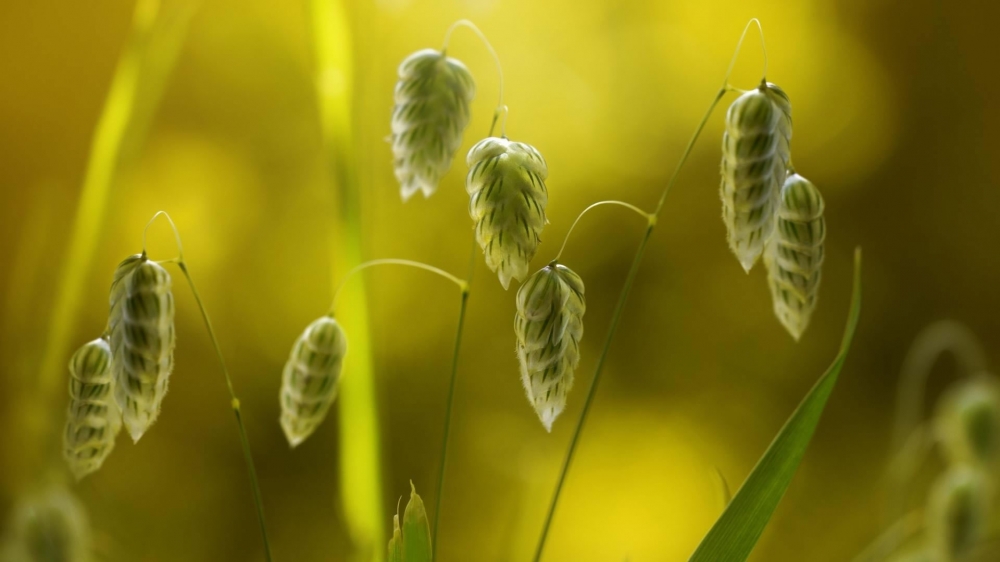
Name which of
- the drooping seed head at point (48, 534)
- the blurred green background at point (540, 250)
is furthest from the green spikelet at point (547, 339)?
the blurred green background at point (540, 250)

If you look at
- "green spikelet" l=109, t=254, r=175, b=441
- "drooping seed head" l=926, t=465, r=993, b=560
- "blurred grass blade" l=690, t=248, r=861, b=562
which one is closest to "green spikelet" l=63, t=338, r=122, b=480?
"green spikelet" l=109, t=254, r=175, b=441

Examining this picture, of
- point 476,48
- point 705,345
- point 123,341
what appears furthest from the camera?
point 705,345

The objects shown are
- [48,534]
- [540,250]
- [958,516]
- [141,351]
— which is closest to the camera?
[141,351]

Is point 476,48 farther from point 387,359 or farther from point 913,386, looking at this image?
point 913,386

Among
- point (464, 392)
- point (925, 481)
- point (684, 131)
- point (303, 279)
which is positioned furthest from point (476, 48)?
point (925, 481)

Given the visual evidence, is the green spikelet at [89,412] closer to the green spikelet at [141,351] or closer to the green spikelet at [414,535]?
the green spikelet at [141,351]

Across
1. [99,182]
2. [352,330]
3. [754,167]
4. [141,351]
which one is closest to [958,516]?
[754,167]

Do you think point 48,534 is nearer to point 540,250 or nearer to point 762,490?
point 762,490
